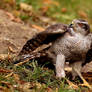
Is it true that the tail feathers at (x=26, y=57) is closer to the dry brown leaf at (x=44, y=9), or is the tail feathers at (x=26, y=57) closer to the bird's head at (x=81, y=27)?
the bird's head at (x=81, y=27)

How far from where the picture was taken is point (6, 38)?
6.14 m

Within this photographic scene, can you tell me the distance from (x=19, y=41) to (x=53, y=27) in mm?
1671

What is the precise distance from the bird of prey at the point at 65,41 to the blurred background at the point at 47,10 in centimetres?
317

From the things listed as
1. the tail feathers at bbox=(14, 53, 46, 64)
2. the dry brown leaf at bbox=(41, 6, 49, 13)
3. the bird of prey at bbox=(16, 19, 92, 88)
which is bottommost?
the tail feathers at bbox=(14, 53, 46, 64)

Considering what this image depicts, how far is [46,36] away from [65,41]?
0.32 metres

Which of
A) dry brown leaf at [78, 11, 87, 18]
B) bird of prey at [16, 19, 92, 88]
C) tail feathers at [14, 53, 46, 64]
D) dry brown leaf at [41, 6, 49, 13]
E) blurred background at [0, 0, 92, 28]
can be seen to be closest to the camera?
bird of prey at [16, 19, 92, 88]

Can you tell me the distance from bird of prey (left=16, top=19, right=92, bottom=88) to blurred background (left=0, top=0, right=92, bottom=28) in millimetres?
3169

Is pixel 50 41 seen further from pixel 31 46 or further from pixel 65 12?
pixel 65 12

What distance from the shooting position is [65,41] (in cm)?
484

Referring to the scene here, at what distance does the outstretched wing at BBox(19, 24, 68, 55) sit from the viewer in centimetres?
482

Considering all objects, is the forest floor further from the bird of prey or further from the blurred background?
the bird of prey

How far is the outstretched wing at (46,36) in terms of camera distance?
4.82 meters

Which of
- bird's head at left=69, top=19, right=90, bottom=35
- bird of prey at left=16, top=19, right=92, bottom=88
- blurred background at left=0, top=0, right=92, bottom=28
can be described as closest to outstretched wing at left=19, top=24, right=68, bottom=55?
bird of prey at left=16, top=19, right=92, bottom=88

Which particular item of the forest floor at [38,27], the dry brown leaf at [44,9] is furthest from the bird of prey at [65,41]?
the dry brown leaf at [44,9]
